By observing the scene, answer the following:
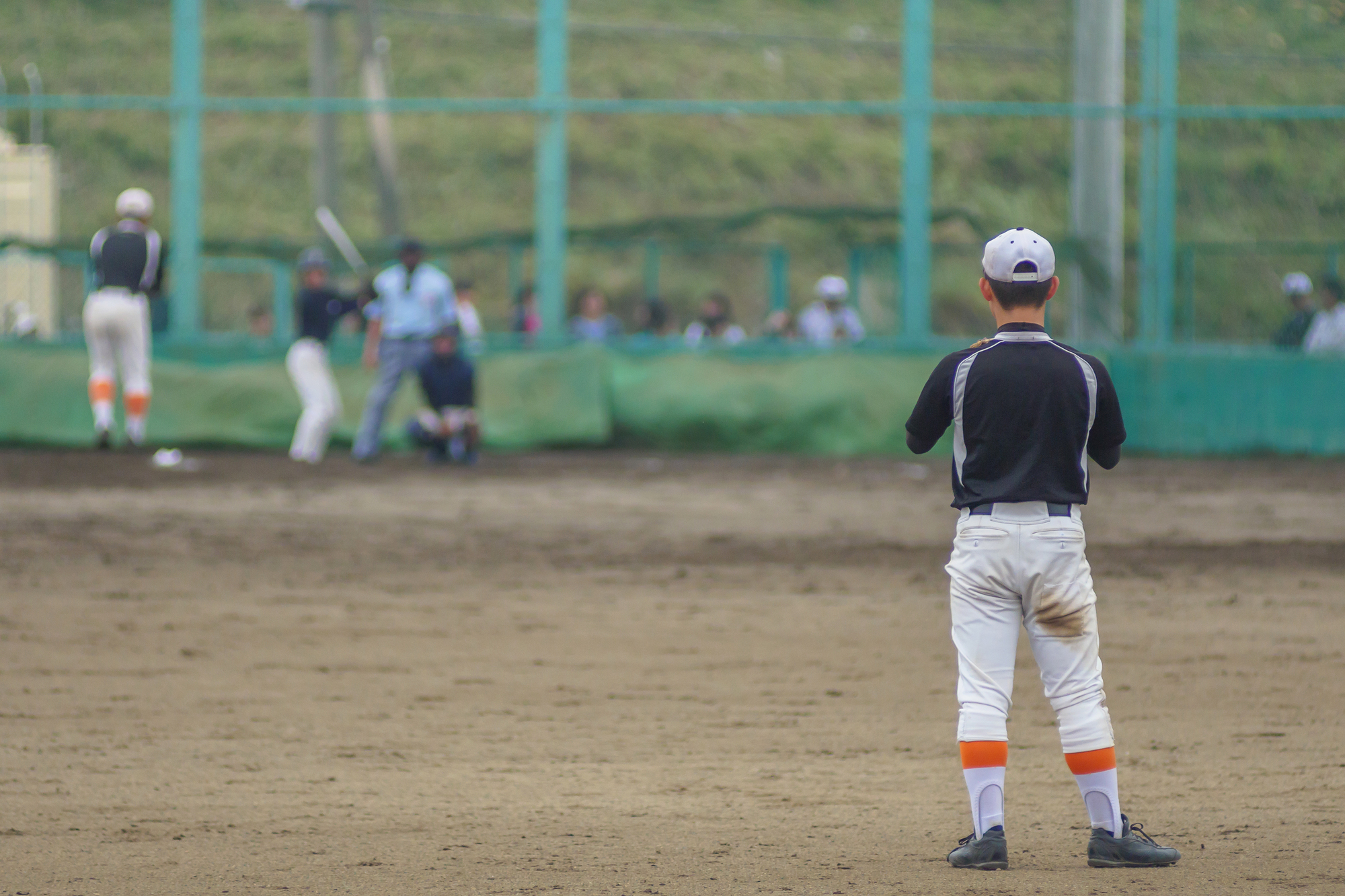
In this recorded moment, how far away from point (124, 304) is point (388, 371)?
2373mm

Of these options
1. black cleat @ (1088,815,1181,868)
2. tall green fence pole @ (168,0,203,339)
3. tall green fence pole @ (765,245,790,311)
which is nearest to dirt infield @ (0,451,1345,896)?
black cleat @ (1088,815,1181,868)

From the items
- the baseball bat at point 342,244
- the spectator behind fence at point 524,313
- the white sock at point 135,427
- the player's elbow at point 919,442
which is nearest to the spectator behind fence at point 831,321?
the spectator behind fence at point 524,313

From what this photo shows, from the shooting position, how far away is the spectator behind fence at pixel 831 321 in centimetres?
1756

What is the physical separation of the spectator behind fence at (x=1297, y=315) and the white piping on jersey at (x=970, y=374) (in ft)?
42.7

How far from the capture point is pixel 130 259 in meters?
13.9

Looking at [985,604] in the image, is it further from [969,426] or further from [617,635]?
[617,635]

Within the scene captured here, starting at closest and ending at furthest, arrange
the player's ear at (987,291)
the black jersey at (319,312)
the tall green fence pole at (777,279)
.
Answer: the player's ear at (987,291)
the black jersey at (319,312)
the tall green fence pole at (777,279)

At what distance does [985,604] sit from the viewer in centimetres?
416

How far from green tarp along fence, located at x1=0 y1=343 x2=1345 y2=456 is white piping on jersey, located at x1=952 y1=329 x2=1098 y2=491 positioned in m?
12.3

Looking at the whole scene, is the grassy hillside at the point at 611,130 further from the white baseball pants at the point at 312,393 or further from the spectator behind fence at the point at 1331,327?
the white baseball pants at the point at 312,393

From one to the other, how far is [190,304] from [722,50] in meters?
29.1

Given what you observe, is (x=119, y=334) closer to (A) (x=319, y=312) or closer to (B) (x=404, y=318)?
(A) (x=319, y=312)

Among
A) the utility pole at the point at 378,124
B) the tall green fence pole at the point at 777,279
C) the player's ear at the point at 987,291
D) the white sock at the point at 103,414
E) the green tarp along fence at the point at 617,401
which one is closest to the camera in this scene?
the player's ear at the point at 987,291

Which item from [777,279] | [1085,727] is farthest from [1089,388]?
[777,279]
